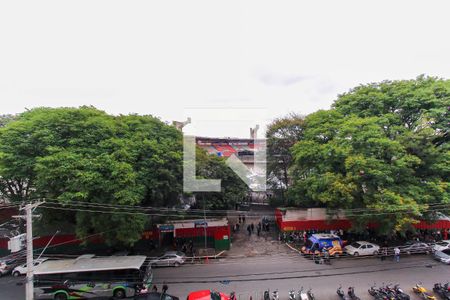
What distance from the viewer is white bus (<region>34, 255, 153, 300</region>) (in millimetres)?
11711

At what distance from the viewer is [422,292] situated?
37.4 feet

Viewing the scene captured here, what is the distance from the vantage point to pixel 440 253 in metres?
15.4

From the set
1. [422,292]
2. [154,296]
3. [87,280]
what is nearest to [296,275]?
[422,292]

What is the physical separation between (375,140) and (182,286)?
1316 cm

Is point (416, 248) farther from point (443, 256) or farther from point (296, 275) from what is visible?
point (296, 275)

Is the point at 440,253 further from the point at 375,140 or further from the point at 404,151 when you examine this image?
the point at 375,140

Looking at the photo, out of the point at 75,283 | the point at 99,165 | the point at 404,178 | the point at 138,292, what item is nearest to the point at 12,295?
the point at 75,283

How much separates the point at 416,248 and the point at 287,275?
8.84m

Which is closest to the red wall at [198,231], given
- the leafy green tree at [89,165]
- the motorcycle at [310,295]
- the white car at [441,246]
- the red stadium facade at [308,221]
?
the leafy green tree at [89,165]

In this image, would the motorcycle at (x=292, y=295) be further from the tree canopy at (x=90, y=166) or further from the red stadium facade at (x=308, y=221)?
the red stadium facade at (x=308, y=221)

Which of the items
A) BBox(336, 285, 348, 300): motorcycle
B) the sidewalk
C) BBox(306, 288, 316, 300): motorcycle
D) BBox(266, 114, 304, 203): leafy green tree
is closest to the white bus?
the sidewalk

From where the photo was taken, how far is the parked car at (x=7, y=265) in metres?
14.6

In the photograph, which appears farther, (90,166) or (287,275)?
(287,275)

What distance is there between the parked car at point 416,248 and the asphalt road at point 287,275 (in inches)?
15.7
